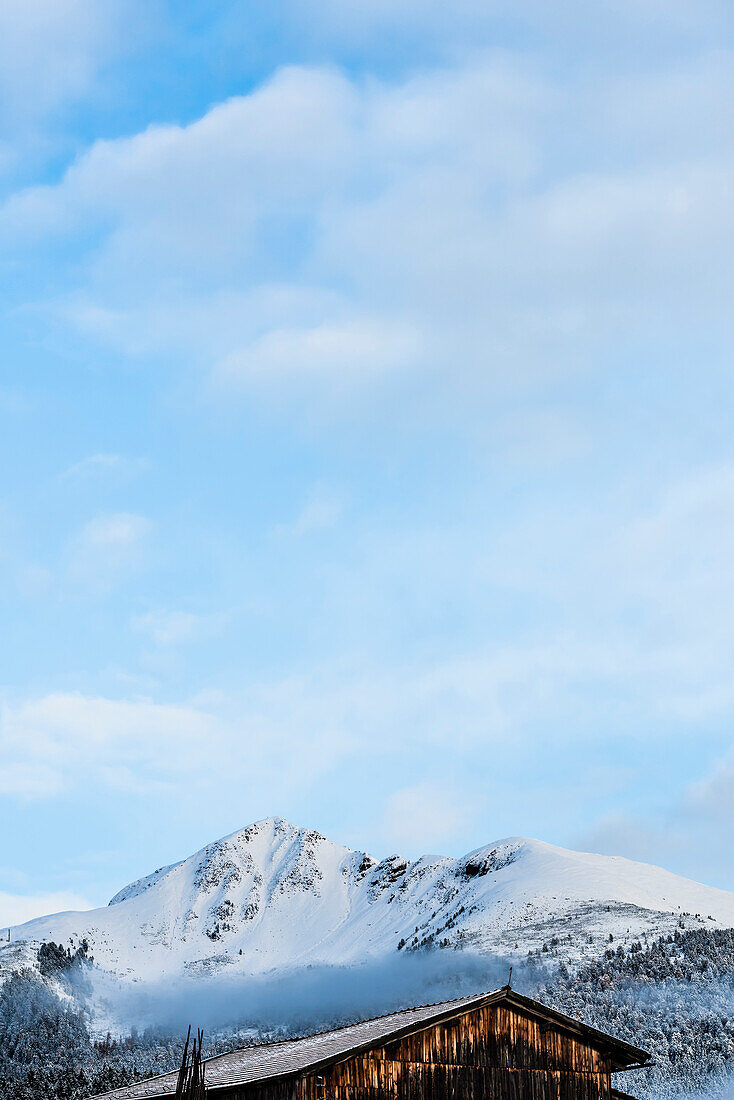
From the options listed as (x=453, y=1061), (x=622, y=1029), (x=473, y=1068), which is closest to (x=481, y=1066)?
(x=473, y=1068)

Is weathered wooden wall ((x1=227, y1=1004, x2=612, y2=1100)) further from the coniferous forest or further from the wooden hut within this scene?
the coniferous forest

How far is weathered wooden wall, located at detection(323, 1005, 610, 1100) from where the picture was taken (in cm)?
3075

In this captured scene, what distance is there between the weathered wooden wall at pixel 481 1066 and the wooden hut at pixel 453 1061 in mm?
29

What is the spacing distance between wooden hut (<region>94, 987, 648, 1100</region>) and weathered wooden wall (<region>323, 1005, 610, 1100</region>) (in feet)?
0.09

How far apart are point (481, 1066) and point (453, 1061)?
101cm

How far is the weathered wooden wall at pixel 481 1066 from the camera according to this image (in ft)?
101

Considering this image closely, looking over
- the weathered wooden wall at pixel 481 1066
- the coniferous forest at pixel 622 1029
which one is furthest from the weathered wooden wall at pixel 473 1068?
the coniferous forest at pixel 622 1029

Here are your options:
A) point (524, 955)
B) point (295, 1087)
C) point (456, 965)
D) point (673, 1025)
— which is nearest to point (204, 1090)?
point (295, 1087)

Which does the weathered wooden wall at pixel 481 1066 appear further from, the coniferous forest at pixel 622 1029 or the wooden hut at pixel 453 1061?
the coniferous forest at pixel 622 1029

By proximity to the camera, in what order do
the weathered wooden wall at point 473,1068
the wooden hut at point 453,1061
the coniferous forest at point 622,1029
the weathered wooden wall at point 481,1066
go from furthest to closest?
the coniferous forest at point 622,1029 < the weathered wooden wall at point 481,1066 < the weathered wooden wall at point 473,1068 < the wooden hut at point 453,1061

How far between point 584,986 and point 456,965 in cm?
5514

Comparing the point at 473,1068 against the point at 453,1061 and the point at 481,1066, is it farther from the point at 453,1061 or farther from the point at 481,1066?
the point at 453,1061

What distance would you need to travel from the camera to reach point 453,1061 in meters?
32.2

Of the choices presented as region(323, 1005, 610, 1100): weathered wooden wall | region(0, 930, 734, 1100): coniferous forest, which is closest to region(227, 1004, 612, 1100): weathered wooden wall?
region(323, 1005, 610, 1100): weathered wooden wall
